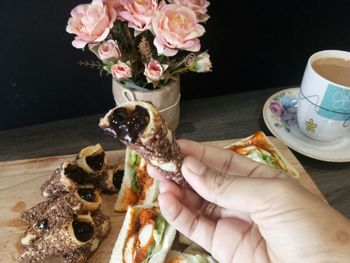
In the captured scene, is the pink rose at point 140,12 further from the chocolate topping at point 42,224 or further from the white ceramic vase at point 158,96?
the chocolate topping at point 42,224

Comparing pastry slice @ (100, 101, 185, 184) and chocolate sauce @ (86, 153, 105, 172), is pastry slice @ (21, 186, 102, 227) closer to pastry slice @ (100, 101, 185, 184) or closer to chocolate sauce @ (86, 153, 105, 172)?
chocolate sauce @ (86, 153, 105, 172)

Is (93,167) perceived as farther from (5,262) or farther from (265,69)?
(265,69)

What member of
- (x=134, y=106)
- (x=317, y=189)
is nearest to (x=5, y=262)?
(x=134, y=106)

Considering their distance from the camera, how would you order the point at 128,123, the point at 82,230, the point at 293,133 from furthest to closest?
1. the point at 293,133
2. the point at 82,230
3. the point at 128,123

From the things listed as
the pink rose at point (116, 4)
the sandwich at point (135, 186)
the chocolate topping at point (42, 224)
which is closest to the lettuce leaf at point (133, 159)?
the sandwich at point (135, 186)

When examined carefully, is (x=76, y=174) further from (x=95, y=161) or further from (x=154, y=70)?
(x=154, y=70)

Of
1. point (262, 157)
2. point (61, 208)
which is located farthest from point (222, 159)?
point (61, 208)
